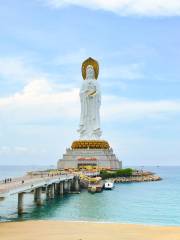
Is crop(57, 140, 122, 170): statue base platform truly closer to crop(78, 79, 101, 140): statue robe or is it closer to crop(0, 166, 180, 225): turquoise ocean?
crop(78, 79, 101, 140): statue robe

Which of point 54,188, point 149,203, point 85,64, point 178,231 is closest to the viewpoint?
point 178,231

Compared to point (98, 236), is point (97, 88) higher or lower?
higher

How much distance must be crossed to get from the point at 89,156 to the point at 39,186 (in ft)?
118

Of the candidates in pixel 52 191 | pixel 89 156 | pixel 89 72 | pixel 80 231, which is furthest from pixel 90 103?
pixel 80 231

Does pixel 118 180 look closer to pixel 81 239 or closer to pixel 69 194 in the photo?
pixel 69 194

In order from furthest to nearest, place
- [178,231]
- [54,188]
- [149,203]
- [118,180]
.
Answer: [118,180]
[54,188]
[149,203]
[178,231]

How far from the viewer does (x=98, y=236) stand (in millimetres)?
23016

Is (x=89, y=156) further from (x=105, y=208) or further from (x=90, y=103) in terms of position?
(x=105, y=208)

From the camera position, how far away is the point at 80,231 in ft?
80.0

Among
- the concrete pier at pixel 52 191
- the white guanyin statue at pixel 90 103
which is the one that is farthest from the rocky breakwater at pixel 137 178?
the concrete pier at pixel 52 191

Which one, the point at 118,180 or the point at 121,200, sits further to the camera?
the point at 118,180

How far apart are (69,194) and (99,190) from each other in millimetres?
2918

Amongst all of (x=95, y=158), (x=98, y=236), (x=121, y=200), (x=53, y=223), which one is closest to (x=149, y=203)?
(x=121, y=200)

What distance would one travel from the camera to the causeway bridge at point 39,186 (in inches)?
1224
